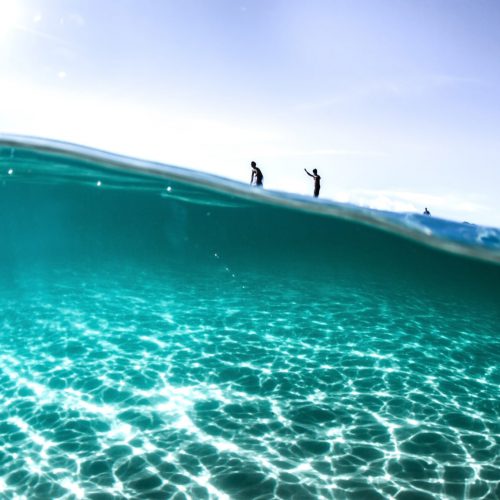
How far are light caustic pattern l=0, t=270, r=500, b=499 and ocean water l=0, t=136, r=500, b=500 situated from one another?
0.04 meters

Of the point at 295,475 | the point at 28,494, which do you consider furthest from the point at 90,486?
the point at 295,475

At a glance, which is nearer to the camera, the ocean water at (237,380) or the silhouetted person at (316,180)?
the ocean water at (237,380)

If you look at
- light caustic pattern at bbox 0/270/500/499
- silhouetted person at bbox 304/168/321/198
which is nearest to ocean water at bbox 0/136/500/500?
light caustic pattern at bbox 0/270/500/499

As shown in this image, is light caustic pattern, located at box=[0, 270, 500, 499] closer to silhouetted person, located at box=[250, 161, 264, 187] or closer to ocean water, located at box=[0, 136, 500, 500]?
ocean water, located at box=[0, 136, 500, 500]

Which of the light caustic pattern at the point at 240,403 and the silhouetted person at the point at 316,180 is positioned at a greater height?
the silhouetted person at the point at 316,180

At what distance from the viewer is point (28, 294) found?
17172 mm

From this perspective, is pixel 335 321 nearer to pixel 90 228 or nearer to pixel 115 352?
pixel 115 352

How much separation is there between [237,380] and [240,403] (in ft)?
3.46

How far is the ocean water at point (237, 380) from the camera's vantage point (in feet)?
21.1

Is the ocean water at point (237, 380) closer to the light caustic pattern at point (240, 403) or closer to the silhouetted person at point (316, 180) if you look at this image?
the light caustic pattern at point (240, 403)

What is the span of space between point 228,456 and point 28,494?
10.3 feet

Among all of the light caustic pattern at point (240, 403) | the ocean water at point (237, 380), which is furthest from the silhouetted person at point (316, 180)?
the light caustic pattern at point (240, 403)

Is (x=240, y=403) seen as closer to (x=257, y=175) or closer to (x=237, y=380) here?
(x=237, y=380)

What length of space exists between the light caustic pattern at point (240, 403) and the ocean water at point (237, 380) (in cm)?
4
